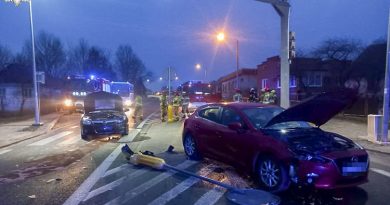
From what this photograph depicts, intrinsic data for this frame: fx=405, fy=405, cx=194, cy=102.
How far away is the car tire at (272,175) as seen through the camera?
22.6 ft

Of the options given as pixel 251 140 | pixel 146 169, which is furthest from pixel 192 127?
pixel 251 140

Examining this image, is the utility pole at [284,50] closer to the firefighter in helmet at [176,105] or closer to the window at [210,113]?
the window at [210,113]

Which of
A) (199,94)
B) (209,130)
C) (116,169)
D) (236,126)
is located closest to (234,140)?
(236,126)

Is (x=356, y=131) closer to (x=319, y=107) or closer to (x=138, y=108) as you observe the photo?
(x=319, y=107)

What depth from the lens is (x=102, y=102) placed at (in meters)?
17.4

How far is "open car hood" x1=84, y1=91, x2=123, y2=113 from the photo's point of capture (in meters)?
17.1

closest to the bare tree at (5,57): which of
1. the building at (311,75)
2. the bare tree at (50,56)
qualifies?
the bare tree at (50,56)

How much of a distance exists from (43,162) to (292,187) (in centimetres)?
669

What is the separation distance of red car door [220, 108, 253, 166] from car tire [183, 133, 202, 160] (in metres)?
1.42

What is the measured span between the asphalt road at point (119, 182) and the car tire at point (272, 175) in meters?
0.20

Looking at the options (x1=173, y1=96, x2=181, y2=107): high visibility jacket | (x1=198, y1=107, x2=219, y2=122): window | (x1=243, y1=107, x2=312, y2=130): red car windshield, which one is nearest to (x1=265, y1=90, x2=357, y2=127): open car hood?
(x1=243, y1=107, x2=312, y2=130): red car windshield

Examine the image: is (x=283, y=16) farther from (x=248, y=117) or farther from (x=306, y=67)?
(x=306, y=67)

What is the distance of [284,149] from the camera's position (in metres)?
6.85

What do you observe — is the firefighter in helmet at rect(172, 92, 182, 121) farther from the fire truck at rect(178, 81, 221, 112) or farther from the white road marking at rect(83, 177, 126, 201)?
the white road marking at rect(83, 177, 126, 201)
